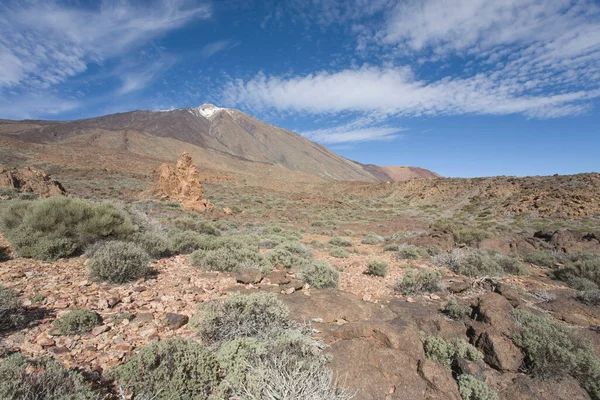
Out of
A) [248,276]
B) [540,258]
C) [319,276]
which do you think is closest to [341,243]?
[319,276]

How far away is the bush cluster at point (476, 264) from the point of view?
8070 mm

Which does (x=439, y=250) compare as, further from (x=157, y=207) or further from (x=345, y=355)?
(x=157, y=207)

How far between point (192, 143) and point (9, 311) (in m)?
107

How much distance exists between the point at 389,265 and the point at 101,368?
25.8ft

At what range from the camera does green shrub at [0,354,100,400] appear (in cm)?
194

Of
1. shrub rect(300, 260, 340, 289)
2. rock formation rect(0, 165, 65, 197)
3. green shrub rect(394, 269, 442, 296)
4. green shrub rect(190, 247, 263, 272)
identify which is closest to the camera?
shrub rect(300, 260, 340, 289)

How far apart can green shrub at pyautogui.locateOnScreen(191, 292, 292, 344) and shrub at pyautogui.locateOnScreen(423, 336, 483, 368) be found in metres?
1.77

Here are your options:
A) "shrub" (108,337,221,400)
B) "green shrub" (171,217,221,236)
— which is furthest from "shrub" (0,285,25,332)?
"green shrub" (171,217,221,236)

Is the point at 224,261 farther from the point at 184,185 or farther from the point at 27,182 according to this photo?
the point at 184,185

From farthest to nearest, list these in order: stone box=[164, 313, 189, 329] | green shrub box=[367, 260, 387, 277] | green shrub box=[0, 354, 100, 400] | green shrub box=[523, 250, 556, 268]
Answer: green shrub box=[523, 250, 556, 268], green shrub box=[367, 260, 387, 277], stone box=[164, 313, 189, 329], green shrub box=[0, 354, 100, 400]

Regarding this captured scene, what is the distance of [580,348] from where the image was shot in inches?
132

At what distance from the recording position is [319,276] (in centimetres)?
617

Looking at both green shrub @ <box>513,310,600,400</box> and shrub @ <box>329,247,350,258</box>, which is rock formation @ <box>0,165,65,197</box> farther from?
green shrub @ <box>513,310,600,400</box>

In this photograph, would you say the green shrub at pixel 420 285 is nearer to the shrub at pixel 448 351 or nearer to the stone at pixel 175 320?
the shrub at pixel 448 351
